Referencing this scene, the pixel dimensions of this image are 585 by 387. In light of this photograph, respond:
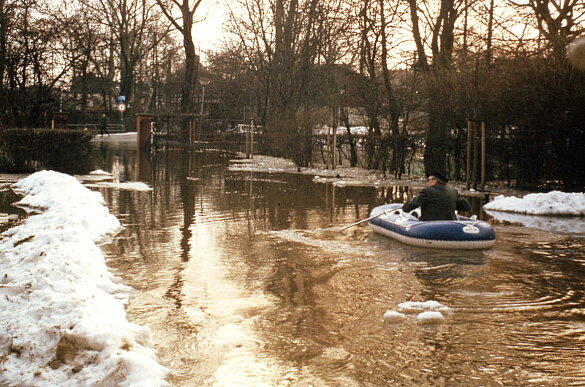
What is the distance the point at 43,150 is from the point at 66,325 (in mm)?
20575

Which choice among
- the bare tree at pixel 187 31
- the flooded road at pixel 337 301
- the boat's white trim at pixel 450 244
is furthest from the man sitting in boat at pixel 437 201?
the bare tree at pixel 187 31

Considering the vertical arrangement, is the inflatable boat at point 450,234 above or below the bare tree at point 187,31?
below

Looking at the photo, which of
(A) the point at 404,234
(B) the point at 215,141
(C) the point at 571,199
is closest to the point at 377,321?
(A) the point at 404,234

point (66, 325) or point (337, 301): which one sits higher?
point (66, 325)

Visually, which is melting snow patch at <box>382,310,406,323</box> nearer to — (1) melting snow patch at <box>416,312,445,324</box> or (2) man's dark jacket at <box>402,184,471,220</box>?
(1) melting snow patch at <box>416,312,445,324</box>

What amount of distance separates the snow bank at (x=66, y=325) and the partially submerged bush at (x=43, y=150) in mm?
15370

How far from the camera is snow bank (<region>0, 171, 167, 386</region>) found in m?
5.85

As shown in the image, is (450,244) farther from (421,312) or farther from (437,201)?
(421,312)

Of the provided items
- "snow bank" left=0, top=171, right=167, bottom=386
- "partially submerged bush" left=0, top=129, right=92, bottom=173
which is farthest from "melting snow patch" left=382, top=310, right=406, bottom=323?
Answer: "partially submerged bush" left=0, top=129, right=92, bottom=173

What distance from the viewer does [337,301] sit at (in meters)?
8.94

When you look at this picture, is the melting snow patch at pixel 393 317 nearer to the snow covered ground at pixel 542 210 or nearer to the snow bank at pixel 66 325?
the snow bank at pixel 66 325

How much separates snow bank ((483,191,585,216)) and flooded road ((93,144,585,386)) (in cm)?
324

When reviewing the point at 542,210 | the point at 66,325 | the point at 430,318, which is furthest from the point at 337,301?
the point at 542,210

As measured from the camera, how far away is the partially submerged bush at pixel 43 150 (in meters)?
24.9
